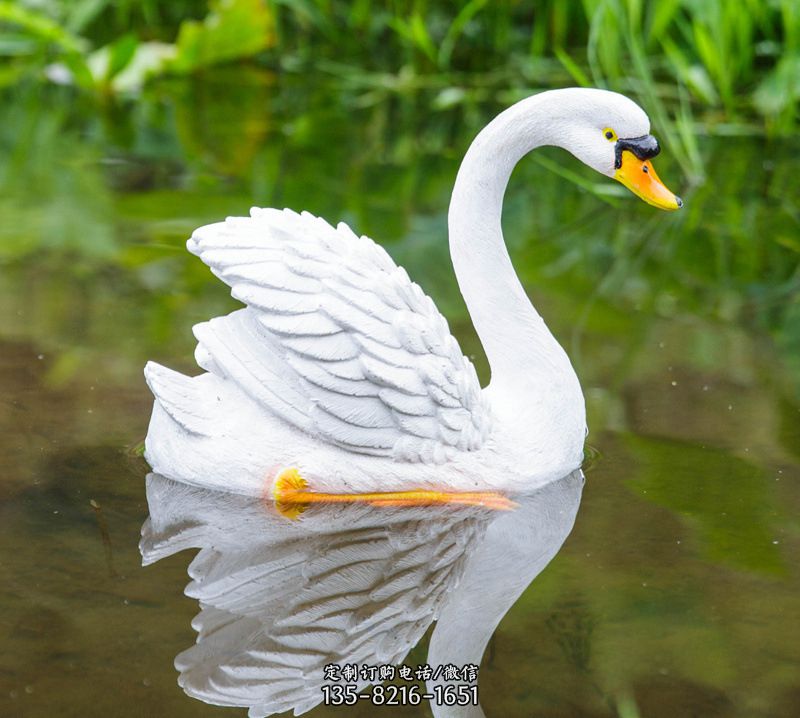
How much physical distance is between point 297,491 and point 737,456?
138 cm

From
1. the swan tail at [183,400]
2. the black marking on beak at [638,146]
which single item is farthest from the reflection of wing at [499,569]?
the black marking on beak at [638,146]

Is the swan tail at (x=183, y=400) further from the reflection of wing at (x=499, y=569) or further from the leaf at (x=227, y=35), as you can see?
the leaf at (x=227, y=35)

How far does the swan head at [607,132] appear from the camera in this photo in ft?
12.9

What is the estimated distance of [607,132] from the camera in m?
3.99

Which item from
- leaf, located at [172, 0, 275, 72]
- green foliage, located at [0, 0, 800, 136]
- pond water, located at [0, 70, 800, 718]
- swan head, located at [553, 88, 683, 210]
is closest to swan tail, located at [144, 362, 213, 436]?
pond water, located at [0, 70, 800, 718]

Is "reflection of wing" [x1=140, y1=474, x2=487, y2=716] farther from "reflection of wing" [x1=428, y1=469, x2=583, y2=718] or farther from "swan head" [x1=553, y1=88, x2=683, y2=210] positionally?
"swan head" [x1=553, y1=88, x2=683, y2=210]

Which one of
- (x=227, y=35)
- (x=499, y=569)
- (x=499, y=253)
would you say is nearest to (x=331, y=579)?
(x=499, y=569)

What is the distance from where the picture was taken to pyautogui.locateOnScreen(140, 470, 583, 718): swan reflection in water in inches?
123

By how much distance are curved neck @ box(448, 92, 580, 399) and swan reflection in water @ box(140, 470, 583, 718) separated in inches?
13.9

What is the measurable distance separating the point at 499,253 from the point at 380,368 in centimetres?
56

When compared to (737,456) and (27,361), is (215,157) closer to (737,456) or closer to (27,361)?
(27,361)

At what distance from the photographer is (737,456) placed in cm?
434

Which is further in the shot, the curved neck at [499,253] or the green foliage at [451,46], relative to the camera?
the green foliage at [451,46]

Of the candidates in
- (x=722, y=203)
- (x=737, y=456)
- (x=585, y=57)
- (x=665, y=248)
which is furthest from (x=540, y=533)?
(x=585, y=57)
